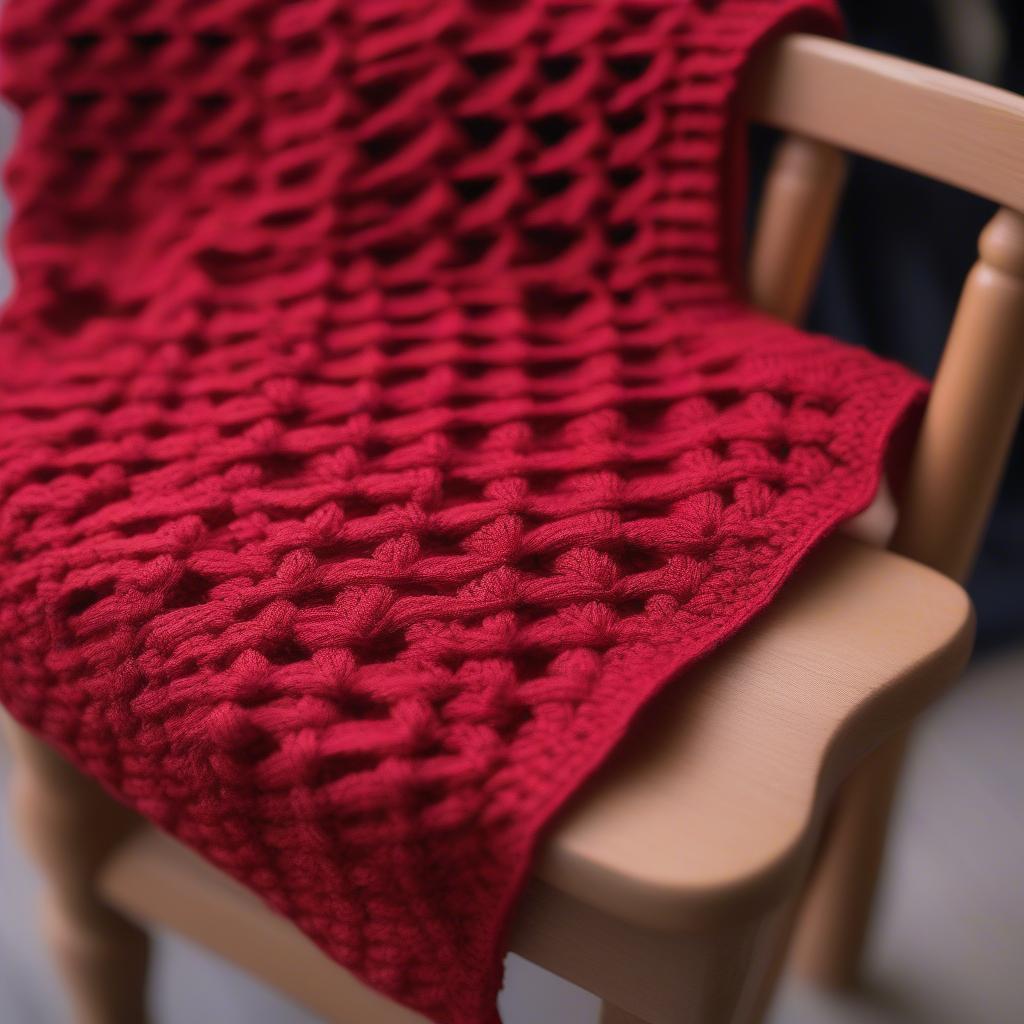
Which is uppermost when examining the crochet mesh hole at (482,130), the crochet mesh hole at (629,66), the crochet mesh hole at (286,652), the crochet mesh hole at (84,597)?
the crochet mesh hole at (629,66)

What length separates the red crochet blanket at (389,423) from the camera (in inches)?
18.1

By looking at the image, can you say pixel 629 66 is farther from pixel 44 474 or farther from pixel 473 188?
pixel 44 474

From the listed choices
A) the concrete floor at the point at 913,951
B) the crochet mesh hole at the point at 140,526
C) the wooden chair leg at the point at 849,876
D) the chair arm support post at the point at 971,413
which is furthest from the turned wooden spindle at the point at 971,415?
the crochet mesh hole at the point at 140,526

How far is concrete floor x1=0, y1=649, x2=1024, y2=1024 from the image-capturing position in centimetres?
88

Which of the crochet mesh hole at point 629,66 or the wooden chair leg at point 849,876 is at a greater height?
the crochet mesh hole at point 629,66

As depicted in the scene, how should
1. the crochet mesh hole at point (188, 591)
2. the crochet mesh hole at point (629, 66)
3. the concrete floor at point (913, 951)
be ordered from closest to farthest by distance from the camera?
the crochet mesh hole at point (188, 591), the crochet mesh hole at point (629, 66), the concrete floor at point (913, 951)

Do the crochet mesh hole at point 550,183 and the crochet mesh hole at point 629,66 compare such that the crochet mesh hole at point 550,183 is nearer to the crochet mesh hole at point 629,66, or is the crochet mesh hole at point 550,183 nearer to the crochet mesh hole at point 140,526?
the crochet mesh hole at point 629,66

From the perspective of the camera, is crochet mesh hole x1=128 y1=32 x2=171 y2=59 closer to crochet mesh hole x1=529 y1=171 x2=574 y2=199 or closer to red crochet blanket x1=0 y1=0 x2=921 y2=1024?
red crochet blanket x1=0 y1=0 x2=921 y2=1024

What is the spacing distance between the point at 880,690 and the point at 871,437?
0.14m

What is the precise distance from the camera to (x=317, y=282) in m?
0.65

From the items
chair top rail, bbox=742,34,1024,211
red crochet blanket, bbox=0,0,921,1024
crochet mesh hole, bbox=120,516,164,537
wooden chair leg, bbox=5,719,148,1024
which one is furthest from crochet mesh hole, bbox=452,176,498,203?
wooden chair leg, bbox=5,719,148,1024

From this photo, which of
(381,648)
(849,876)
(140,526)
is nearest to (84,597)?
(140,526)

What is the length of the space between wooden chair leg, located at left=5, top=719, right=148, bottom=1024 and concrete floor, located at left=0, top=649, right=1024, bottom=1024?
11cm

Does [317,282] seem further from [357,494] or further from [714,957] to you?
[714,957]
